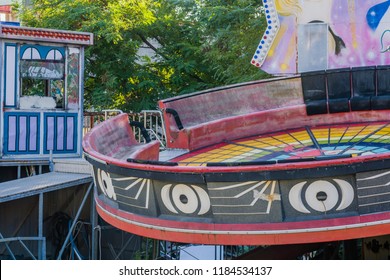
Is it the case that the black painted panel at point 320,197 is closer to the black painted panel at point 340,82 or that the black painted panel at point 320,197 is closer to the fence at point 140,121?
the black painted panel at point 340,82

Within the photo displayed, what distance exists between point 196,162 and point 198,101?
210 centimetres

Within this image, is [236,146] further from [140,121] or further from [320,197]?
[140,121]

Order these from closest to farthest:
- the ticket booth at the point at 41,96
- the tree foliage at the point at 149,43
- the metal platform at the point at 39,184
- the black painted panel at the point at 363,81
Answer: the metal platform at the point at 39,184 → the black painted panel at the point at 363,81 → the ticket booth at the point at 41,96 → the tree foliage at the point at 149,43

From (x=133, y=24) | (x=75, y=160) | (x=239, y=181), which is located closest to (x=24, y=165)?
(x=75, y=160)

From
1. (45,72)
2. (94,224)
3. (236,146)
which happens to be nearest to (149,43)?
(45,72)

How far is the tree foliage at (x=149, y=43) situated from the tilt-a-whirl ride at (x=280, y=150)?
5.99m

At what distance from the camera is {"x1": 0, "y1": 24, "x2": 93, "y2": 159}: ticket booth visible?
1225 centimetres

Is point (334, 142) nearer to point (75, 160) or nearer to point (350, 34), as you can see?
point (350, 34)

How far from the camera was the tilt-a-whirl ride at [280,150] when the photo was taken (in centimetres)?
662

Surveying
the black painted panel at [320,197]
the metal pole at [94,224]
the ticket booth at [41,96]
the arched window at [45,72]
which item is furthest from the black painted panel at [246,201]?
the arched window at [45,72]

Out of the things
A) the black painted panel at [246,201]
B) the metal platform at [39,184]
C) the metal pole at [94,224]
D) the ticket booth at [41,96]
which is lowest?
the metal pole at [94,224]

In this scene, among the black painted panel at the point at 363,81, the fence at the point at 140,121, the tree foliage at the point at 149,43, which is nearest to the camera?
the black painted panel at the point at 363,81

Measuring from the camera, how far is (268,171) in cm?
657

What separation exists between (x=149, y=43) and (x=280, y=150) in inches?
527
